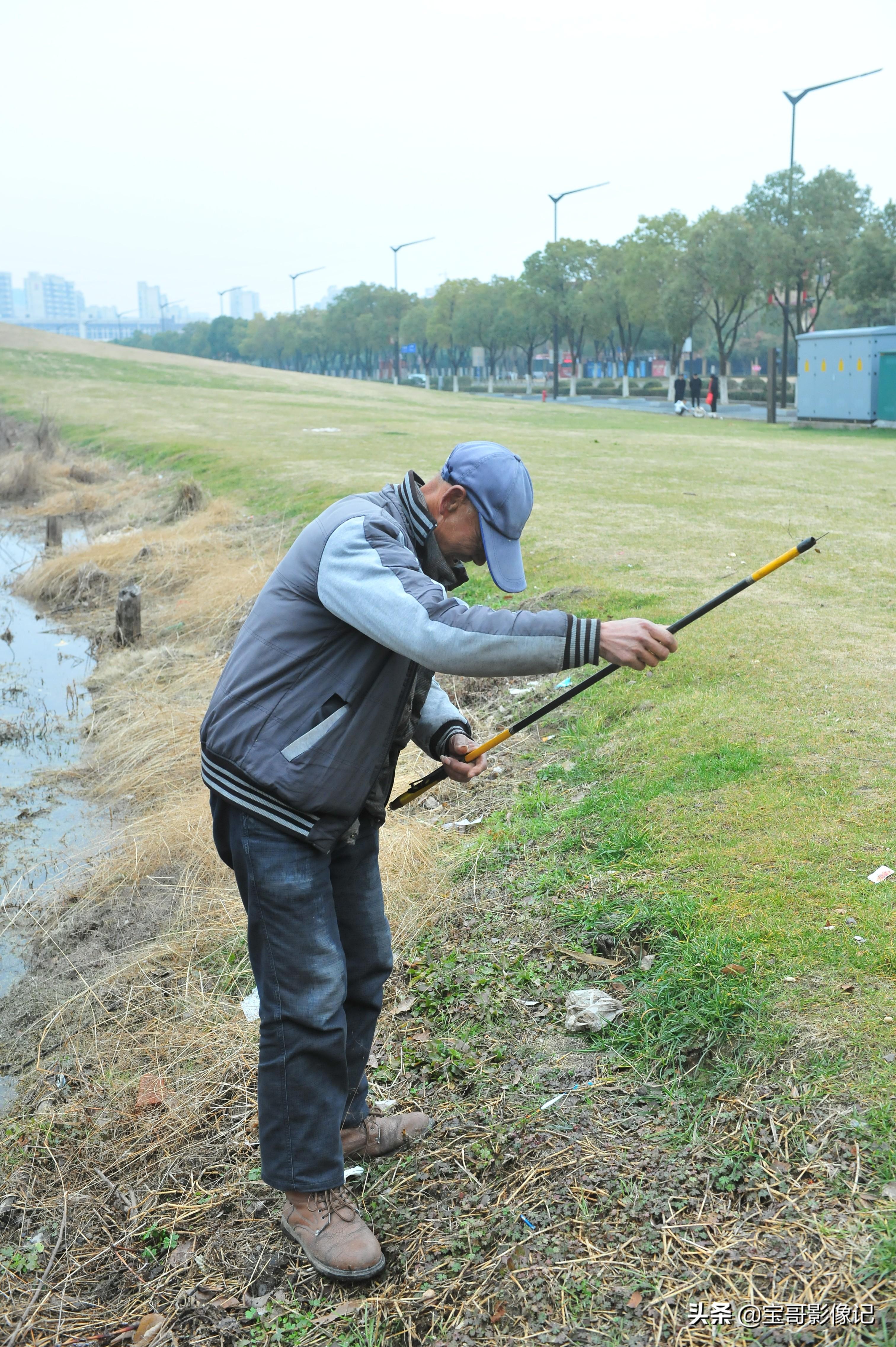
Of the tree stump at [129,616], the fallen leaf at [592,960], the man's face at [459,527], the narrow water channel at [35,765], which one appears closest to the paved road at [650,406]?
the tree stump at [129,616]

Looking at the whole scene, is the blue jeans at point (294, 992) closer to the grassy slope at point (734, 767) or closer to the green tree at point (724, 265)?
the grassy slope at point (734, 767)

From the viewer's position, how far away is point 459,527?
9.20 feet

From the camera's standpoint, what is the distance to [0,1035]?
4.79 meters

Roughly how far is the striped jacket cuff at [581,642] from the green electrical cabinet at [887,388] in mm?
25807

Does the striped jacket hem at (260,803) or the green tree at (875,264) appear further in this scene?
the green tree at (875,264)

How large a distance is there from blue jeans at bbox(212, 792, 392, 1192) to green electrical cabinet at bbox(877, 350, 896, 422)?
1024 inches

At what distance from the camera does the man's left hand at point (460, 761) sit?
10.6 ft

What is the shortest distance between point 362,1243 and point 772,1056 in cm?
125

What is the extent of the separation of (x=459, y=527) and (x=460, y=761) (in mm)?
738

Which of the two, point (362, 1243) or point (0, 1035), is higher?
point (362, 1243)

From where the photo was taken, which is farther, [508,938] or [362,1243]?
[508,938]

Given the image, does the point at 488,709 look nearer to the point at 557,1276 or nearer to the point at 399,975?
the point at 399,975

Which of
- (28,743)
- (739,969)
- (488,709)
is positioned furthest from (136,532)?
(739,969)

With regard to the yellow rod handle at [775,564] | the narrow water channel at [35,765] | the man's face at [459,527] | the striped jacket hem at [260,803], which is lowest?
the narrow water channel at [35,765]
